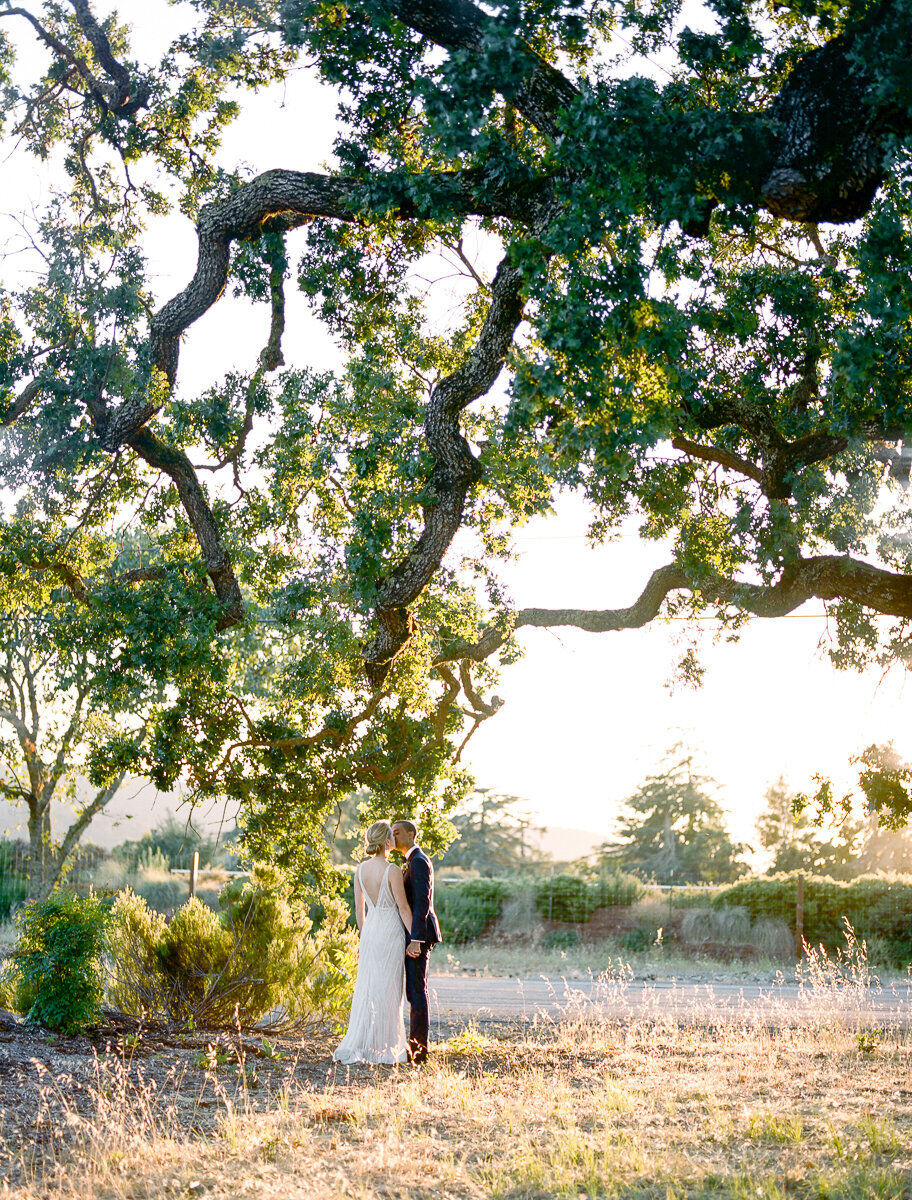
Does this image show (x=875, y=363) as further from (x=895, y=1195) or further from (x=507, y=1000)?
(x=507, y=1000)

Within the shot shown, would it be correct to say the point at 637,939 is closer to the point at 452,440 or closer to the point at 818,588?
the point at 818,588

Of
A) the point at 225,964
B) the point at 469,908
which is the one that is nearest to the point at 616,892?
the point at 469,908

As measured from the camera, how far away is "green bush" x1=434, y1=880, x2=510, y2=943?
2686 centimetres

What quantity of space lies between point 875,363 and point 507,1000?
39.1 ft

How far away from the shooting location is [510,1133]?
6109mm

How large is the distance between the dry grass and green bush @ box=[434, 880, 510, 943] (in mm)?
17859

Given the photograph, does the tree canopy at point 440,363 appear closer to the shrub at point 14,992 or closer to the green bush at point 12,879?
the shrub at point 14,992

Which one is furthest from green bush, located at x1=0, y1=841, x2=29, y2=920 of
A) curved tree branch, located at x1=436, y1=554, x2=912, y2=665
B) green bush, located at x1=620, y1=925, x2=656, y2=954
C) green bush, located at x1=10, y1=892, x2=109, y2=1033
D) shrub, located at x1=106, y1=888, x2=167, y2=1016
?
curved tree branch, located at x1=436, y1=554, x2=912, y2=665

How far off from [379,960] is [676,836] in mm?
36828

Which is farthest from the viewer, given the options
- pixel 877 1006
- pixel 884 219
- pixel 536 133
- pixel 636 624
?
pixel 877 1006

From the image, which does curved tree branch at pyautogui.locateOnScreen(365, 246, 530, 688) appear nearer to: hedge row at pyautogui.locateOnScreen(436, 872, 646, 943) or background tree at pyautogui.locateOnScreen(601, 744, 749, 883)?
hedge row at pyautogui.locateOnScreen(436, 872, 646, 943)

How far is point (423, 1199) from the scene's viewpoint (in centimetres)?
473

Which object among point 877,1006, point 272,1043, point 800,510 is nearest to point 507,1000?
point 877,1006

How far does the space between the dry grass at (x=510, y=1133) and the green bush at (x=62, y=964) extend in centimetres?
160
